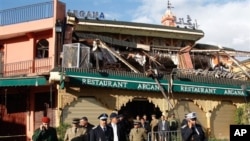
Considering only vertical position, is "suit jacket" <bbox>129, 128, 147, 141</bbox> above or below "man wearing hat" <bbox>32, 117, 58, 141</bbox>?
below

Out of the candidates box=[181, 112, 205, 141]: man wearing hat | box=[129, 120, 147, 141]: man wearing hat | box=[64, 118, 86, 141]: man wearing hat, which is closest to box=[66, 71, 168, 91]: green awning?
box=[129, 120, 147, 141]: man wearing hat

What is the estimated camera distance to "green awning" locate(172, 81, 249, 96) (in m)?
20.7

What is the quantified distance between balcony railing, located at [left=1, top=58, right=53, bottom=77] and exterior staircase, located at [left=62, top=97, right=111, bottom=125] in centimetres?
238

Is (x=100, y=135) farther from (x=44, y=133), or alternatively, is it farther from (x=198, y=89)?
(x=198, y=89)

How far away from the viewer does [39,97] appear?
20000 mm

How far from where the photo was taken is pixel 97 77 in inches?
724

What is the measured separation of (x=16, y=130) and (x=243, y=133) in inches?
592

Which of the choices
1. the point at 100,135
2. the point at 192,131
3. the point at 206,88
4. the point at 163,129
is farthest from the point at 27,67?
the point at 192,131

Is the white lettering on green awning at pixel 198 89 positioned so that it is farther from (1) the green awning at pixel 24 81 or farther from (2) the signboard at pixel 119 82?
(1) the green awning at pixel 24 81

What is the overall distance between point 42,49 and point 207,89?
8.21m

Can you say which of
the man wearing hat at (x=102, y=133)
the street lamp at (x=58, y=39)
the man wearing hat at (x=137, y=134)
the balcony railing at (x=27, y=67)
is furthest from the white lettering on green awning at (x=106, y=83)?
the man wearing hat at (x=102, y=133)

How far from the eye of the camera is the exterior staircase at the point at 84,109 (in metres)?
18.0

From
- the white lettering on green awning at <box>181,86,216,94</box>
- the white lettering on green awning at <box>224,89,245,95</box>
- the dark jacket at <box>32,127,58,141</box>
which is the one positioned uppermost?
the white lettering on green awning at <box>181,86,216,94</box>

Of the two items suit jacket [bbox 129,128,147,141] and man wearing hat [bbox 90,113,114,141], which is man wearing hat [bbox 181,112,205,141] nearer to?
man wearing hat [bbox 90,113,114,141]
